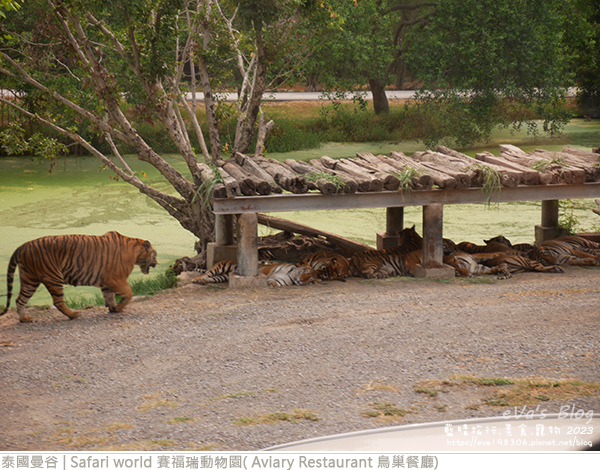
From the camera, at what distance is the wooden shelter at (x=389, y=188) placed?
680 cm

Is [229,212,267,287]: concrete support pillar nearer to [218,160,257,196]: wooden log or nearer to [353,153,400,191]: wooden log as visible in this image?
[218,160,257,196]: wooden log

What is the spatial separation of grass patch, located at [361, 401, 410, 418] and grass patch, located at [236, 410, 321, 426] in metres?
0.27

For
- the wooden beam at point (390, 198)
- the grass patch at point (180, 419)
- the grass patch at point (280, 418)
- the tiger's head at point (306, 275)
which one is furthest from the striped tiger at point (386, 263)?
the grass patch at point (180, 419)

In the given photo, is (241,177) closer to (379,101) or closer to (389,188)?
(389,188)

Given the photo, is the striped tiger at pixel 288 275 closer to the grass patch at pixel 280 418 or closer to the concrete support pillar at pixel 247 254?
the concrete support pillar at pixel 247 254

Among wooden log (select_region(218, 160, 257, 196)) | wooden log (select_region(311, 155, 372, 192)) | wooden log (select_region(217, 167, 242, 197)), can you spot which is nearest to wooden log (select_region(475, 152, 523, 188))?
wooden log (select_region(311, 155, 372, 192))

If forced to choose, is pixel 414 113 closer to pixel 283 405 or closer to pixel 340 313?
pixel 340 313

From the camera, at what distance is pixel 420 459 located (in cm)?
199

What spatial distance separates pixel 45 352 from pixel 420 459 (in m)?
3.65

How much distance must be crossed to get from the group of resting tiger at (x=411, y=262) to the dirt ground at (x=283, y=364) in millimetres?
642

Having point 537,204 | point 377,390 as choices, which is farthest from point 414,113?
point 377,390

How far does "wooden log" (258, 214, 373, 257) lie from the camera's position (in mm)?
8352

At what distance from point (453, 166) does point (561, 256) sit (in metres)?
1.51

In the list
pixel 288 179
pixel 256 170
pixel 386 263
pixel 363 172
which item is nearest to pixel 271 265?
pixel 288 179
